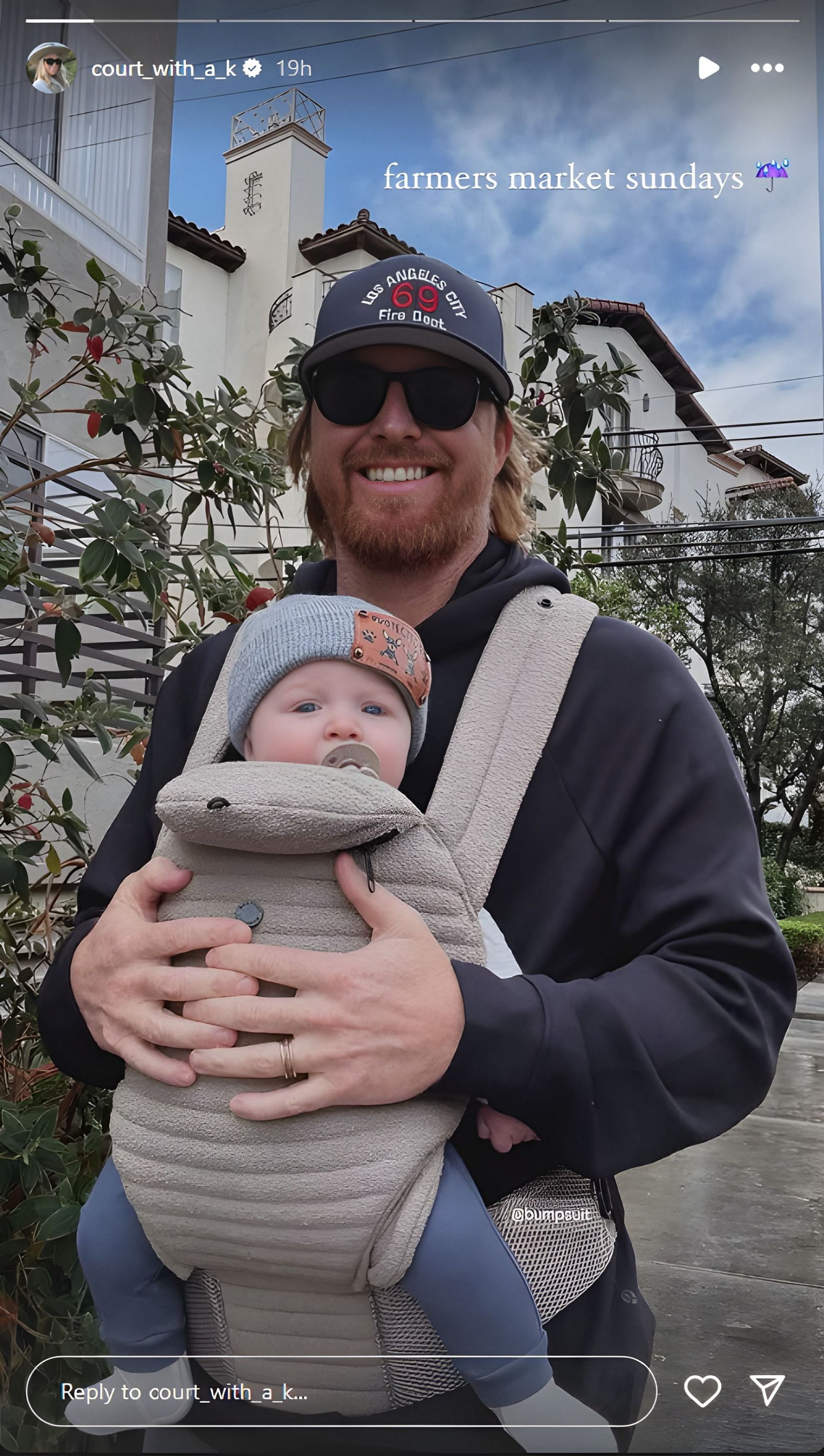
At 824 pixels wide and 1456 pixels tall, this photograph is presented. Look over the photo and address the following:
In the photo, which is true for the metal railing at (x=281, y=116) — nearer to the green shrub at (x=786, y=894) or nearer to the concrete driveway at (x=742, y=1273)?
the concrete driveway at (x=742, y=1273)

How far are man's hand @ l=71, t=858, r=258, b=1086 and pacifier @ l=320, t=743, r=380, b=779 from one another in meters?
0.14

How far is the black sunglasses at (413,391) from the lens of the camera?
3.49ft

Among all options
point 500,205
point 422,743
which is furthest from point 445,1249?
point 500,205

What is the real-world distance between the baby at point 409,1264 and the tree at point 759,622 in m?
0.36

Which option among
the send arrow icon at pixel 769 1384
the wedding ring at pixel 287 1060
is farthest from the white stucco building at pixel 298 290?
the send arrow icon at pixel 769 1384

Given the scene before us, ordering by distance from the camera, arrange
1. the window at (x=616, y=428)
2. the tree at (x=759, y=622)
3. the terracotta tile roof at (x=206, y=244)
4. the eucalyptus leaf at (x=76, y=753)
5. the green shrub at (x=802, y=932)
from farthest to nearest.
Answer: the green shrub at (x=802, y=932) < the tree at (x=759, y=622) < the window at (x=616, y=428) < the eucalyptus leaf at (x=76, y=753) < the terracotta tile roof at (x=206, y=244)

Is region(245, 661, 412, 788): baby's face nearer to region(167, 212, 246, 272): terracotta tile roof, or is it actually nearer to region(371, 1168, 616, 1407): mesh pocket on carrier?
region(371, 1168, 616, 1407): mesh pocket on carrier

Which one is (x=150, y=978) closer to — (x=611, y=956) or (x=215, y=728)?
(x=215, y=728)

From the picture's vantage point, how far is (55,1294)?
127cm

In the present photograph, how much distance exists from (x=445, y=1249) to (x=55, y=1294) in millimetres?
693

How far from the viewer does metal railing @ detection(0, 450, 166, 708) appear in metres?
1.68

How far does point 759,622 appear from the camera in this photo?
832 centimetres

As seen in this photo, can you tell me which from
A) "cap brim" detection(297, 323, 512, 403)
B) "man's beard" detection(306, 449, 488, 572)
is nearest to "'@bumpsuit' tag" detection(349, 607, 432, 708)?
"man's beard" detection(306, 449, 488, 572)

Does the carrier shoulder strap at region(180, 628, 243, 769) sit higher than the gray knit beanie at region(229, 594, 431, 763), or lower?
lower
